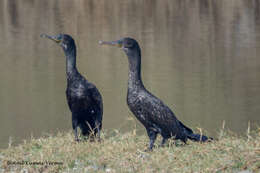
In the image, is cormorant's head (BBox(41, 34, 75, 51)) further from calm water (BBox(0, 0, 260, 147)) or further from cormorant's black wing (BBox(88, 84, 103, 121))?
calm water (BBox(0, 0, 260, 147))

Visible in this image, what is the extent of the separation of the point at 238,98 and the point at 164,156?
1069cm

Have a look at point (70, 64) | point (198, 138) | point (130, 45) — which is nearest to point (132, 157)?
point (198, 138)

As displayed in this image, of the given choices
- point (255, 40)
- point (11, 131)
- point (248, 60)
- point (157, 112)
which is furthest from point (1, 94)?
point (255, 40)

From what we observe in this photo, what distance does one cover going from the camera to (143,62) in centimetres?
2220

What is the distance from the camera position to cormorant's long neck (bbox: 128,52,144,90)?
728cm

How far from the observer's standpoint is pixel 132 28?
32.0 metres

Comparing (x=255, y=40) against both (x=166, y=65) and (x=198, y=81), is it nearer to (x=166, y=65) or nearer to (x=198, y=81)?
(x=166, y=65)

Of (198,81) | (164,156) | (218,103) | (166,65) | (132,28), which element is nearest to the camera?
(164,156)

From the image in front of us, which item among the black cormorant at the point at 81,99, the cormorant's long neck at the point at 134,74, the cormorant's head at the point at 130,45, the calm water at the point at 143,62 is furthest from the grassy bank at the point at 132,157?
the calm water at the point at 143,62

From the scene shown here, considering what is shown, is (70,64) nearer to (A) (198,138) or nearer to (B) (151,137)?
(B) (151,137)

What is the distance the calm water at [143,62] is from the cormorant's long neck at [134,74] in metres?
1.33

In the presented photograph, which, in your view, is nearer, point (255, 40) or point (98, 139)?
point (98, 139)

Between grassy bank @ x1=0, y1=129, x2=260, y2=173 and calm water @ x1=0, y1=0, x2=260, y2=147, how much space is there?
50.3 inches

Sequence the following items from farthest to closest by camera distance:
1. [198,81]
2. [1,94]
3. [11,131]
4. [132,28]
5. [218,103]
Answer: [132,28]
[198,81]
[1,94]
[218,103]
[11,131]
